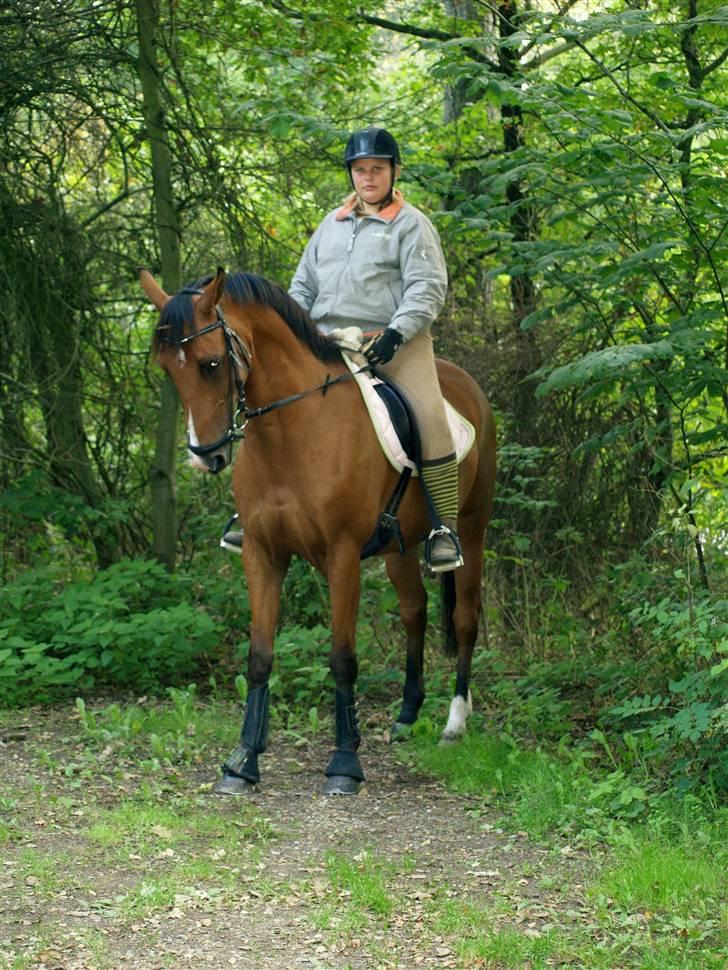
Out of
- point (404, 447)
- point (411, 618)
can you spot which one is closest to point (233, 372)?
point (404, 447)

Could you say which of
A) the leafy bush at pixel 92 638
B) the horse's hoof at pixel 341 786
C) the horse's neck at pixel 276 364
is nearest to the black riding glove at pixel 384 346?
the horse's neck at pixel 276 364

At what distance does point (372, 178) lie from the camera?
593cm

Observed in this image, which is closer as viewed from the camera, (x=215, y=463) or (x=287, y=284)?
(x=215, y=463)

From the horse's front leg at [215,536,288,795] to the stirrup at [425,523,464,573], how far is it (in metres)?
0.85

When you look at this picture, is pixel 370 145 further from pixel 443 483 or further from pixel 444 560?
pixel 444 560

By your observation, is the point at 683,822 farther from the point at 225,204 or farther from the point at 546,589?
the point at 225,204

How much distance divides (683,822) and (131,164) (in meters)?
6.45

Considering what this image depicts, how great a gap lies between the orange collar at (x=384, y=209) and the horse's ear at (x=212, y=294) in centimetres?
121

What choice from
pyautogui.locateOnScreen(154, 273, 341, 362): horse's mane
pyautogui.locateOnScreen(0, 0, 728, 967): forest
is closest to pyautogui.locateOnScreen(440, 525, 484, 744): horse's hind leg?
pyautogui.locateOnScreen(0, 0, 728, 967): forest

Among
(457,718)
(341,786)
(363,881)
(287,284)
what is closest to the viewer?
(363,881)

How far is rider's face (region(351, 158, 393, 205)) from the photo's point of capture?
233 inches

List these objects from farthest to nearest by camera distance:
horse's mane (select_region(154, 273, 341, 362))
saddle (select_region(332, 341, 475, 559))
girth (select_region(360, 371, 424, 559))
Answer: girth (select_region(360, 371, 424, 559))
saddle (select_region(332, 341, 475, 559))
horse's mane (select_region(154, 273, 341, 362))

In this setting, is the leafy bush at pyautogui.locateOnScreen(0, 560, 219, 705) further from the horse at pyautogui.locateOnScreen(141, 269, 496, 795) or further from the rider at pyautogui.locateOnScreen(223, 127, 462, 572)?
the horse at pyautogui.locateOnScreen(141, 269, 496, 795)

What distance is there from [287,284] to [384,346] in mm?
3416
